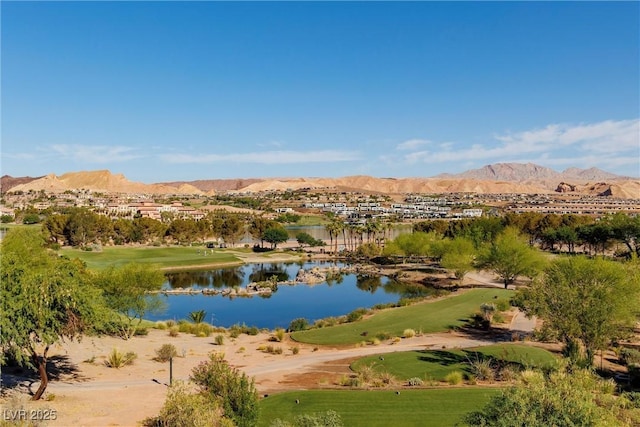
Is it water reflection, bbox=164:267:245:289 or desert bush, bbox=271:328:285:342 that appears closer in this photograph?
desert bush, bbox=271:328:285:342

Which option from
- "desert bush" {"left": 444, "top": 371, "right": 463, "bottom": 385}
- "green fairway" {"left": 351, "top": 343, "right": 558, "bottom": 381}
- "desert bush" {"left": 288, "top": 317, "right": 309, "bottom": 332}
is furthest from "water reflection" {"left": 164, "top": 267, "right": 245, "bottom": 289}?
"desert bush" {"left": 444, "top": 371, "right": 463, "bottom": 385}

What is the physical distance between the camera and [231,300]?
6284 cm

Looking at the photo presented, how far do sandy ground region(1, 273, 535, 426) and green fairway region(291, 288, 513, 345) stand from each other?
195 cm

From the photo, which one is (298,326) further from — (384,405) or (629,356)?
(629,356)

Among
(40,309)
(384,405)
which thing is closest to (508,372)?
(384,405)

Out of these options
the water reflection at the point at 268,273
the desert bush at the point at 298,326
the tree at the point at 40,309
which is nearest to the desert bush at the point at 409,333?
the desert bush at the point at 298,326

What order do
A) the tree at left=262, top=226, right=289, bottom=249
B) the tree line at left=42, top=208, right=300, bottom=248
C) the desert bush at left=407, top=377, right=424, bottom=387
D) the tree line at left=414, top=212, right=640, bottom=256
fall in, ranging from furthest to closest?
the tree at left=262, top=226, right=289, bottom=249
the tree line at left=42, top=208, right=300, bottom=248
the tree line at left=414, top=212, right=640, bottom=256
the desert bush at left=407, top=377, right=424, bottom=387

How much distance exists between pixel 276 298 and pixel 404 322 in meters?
24.2

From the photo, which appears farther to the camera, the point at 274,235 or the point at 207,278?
the point at 274,235

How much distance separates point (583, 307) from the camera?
95.5 feet

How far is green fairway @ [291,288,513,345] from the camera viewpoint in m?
39.7

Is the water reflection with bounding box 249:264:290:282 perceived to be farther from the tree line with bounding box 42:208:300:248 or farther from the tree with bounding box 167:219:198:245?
the tree with bounding box 167:219:198:245

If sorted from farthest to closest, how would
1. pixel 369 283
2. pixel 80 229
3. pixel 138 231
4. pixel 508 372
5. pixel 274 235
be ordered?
pixel 138 231 < pixel 274 235 < pixel 80 229 < pixel 369 283 < pixel 508 372

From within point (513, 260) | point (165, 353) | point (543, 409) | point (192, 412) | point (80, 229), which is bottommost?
point (165, 353)
